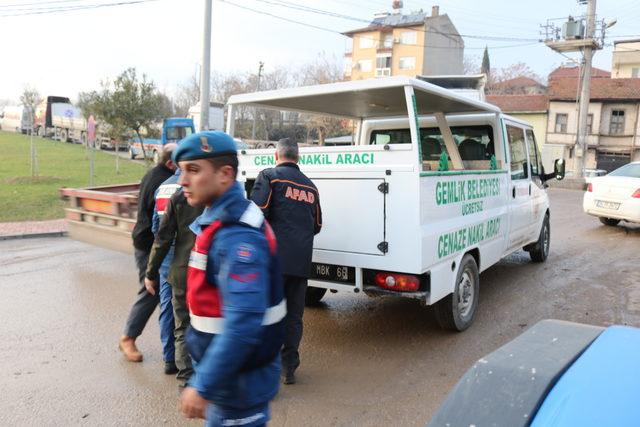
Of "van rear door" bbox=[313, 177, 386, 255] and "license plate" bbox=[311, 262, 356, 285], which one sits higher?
"van rear door" bbox=[313, 177, 386, 255]

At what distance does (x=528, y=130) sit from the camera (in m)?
A: 7.52

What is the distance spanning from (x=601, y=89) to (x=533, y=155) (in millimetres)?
41593

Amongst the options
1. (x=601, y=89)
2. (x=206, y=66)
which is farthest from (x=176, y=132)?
(x=601, y=89)

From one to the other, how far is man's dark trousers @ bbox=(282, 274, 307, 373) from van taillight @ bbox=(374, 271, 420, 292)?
681mm

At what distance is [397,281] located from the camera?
4398 mm

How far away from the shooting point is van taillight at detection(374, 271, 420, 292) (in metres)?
4.34

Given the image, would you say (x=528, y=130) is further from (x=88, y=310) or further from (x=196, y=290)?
(x=196, y=290)

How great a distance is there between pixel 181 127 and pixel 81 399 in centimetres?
2509

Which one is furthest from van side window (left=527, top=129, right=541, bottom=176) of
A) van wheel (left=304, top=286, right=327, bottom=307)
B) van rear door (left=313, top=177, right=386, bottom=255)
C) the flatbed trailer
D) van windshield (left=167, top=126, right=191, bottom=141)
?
van windshield (left=167, top=126, right=191, bottom=141)

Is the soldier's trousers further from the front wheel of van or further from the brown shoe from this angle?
the front wheel of van

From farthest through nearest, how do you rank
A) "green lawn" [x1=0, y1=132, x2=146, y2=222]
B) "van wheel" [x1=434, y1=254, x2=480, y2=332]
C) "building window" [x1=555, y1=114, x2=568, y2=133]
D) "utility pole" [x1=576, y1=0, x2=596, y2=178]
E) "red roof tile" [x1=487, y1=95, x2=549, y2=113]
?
"red roof tile" [x1=487, y1=95, x2=549, y2=113], "building window" [x1=555, y1=114, x2=568, y2=133], "utility pole" [x1=576, y1=0, x2=596, y2=178], "green lawn" [x1=0, y1=132, x2=146, y2=222], "van wheel" [x1=434, y1=254, x2=480, y2=332]

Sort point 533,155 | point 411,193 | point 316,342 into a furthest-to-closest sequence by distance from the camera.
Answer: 1. point 533,155
2. point 316,342
3. point 411,193

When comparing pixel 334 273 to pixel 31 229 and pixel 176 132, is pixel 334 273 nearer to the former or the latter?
pixel 31 229

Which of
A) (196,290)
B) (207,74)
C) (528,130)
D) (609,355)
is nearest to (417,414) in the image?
(609,355)
